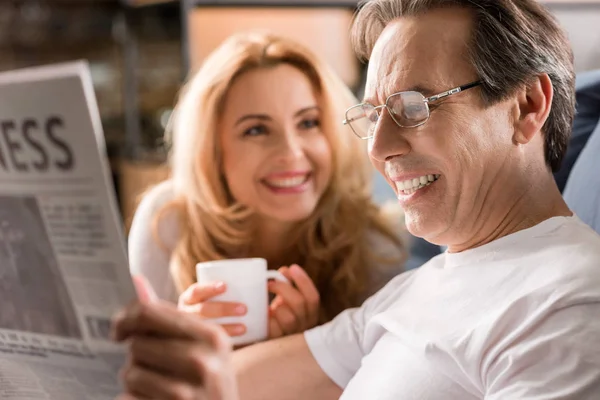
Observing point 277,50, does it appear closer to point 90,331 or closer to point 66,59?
point 90,331

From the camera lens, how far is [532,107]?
0.99 meters

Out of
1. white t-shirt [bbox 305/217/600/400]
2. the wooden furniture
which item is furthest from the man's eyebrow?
the wooden furniture

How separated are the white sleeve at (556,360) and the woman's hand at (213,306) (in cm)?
54

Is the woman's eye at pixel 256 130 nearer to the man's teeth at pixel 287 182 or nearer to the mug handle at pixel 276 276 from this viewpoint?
the man's teeth at pixel 287 182

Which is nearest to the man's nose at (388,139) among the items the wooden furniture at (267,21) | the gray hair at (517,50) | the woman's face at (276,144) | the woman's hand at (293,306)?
the gray hair at (517,50)

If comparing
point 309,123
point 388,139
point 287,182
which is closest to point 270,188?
point 287,182

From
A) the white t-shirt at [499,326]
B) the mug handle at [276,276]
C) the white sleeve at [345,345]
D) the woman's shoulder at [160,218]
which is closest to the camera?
the white t-shirt at [499,326]

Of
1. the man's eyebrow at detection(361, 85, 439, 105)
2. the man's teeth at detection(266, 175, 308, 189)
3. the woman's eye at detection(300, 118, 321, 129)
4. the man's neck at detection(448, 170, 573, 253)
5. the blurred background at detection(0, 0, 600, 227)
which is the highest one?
the man's eyebrow at detection(361, 85, 439, 105)

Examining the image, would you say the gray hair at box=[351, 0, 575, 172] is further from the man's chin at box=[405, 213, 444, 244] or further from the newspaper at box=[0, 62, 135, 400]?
the newspaper at box=[0, 62, 135, 400]

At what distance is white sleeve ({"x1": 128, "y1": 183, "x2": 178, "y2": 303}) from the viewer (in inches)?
66.7

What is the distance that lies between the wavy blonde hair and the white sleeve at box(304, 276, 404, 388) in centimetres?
33

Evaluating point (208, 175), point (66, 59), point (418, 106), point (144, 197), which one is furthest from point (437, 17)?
point (66, 59)

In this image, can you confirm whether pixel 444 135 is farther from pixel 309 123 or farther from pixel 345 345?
pixel 309 123

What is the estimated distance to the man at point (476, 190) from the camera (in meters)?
0.88
